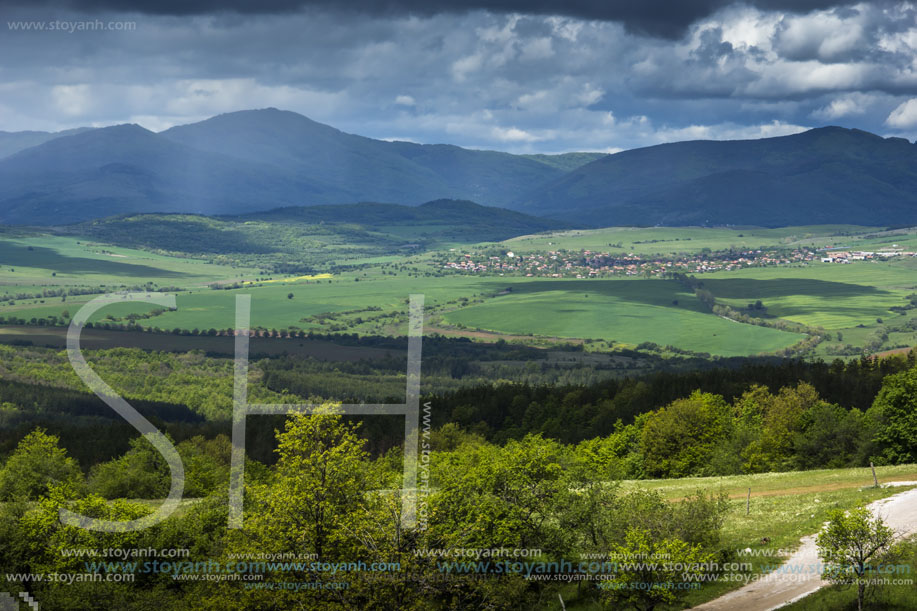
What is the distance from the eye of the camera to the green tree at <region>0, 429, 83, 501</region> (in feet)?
232

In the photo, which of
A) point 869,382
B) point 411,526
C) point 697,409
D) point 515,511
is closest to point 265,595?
point 411,526

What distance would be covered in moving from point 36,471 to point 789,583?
66.0 metres

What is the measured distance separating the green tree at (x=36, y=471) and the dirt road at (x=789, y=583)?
176 feet

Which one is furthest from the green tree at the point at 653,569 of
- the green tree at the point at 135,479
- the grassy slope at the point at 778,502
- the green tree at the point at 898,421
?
the green tree at the point at 135,479

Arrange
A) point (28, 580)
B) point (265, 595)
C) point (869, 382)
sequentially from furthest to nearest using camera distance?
point (869, 382) < point (28, 580) < point (265, 595)

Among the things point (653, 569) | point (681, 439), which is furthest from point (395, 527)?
point (681, 439)

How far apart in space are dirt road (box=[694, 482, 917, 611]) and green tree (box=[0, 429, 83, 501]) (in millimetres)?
53711

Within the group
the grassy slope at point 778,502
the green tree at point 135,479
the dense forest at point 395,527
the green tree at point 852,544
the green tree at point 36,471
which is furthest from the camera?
the green tree at point 135,479

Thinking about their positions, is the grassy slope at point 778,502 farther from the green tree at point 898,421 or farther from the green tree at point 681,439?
the green tree at point 681,439

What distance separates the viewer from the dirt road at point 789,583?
111 ft

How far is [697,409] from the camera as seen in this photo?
82.9m

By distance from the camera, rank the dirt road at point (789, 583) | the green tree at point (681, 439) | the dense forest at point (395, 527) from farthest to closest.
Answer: the green tree at point (681, 439)
the dirt road at point (789, 583)
the dense forest at point (395, 527)

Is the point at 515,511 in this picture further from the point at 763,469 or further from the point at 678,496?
the point at 763,469

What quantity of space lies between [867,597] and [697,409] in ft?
170
